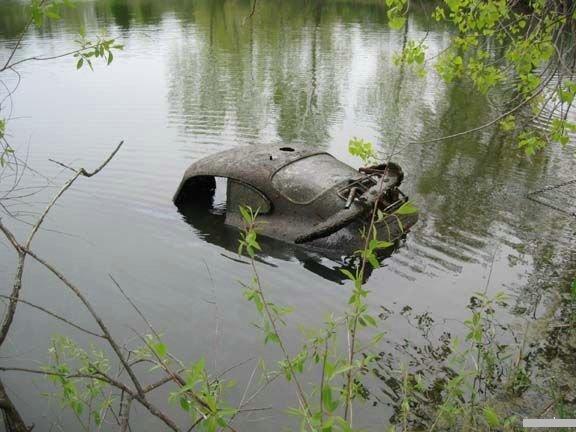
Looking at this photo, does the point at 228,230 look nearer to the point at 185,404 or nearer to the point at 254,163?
the point at 254,163

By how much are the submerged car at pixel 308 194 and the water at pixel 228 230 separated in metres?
0.33

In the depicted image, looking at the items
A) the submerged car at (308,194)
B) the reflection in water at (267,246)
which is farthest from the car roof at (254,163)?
the reflection in water at (267,246)

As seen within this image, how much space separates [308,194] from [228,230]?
4.45ft

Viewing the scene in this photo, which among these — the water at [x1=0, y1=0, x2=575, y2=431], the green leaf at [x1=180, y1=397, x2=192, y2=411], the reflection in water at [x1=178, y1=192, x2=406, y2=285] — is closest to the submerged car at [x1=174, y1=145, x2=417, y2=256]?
the reflection in water at [x1=178, y1=192, x2=406, y2=285]

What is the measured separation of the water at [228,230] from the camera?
546cm

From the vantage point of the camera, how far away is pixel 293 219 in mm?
6852

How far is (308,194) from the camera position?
6.68 meters

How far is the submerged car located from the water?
1.09ft

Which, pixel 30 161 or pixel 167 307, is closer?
pixel 167 307

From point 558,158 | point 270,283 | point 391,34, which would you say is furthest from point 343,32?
point 270,283

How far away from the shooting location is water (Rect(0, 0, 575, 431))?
215 inches

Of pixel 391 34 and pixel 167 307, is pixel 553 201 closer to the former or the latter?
pixel 167 307

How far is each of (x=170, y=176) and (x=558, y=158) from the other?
6.91 m

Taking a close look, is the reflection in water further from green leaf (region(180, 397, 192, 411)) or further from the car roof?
green leaf (region(180, 397, 192, 411))
